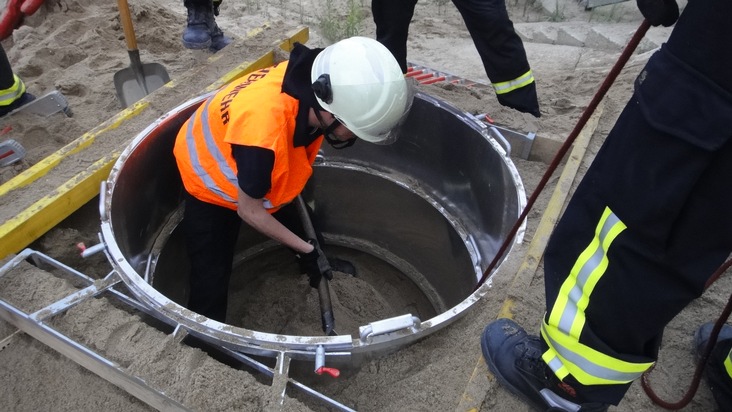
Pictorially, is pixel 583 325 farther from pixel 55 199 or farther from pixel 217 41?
pixel 217 41

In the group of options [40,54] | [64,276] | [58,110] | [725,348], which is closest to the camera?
[725,348]

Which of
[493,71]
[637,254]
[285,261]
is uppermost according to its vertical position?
[637,254]

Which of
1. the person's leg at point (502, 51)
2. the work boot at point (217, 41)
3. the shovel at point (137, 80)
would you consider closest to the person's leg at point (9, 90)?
the shovel at point (137, 80)

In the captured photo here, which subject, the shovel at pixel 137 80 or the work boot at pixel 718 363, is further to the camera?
the shovel at pixel 137 80

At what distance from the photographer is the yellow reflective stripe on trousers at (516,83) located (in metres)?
2.85

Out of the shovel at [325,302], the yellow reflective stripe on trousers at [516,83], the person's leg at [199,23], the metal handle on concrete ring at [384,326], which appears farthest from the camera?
the person's leg at [199,23]

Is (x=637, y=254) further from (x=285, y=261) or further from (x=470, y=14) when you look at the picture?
(x=285, y=261)

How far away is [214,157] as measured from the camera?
212cm

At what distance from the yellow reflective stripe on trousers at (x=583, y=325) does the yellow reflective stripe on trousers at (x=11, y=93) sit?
3.26m

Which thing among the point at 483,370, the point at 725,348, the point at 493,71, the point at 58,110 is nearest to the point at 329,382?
the point at 483,370

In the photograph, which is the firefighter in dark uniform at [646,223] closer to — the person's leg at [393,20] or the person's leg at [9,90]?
the person's leg at [393,20]

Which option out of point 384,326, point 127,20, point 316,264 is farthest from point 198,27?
point 384,326

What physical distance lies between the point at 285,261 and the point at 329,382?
4.91ft

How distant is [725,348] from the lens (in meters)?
1.68
